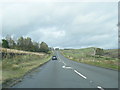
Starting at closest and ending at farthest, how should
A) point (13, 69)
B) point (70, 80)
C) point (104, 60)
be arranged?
point (70, 80) → point (13, 69) → point (104, 60)

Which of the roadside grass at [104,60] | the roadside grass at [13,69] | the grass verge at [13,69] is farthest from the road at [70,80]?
the roadside grass at [104,60]

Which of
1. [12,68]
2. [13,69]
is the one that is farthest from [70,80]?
[12,68]

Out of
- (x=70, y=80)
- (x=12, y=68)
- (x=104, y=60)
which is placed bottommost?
(x=70, y=80)

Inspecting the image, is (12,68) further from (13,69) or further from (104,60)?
(104,60)

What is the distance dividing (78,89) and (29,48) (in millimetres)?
108633

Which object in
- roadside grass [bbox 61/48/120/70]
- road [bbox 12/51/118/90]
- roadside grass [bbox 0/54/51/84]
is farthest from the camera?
roadside grass [bbox 61/48/120/70]

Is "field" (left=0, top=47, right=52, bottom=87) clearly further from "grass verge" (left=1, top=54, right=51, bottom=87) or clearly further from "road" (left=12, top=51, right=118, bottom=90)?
"road" (left=12, top=51, right=118, bottom=90)

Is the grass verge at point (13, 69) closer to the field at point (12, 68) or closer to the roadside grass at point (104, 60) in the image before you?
the field at point (12, 68)

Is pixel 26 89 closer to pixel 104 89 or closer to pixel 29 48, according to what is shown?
pixel 104 89

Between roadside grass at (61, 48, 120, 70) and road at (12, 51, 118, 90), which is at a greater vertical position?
roadside grass at (61, 48, 120, 70)

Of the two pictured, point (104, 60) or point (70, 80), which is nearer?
point (70, 80)

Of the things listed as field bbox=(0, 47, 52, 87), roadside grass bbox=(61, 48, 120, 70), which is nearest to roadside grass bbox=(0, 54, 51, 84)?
field bbox=(0, 47, 52, 87)

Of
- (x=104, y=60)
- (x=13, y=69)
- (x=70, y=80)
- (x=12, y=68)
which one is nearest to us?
(x=70, y=80)

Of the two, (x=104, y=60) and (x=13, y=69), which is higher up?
(x=104, y=60)
